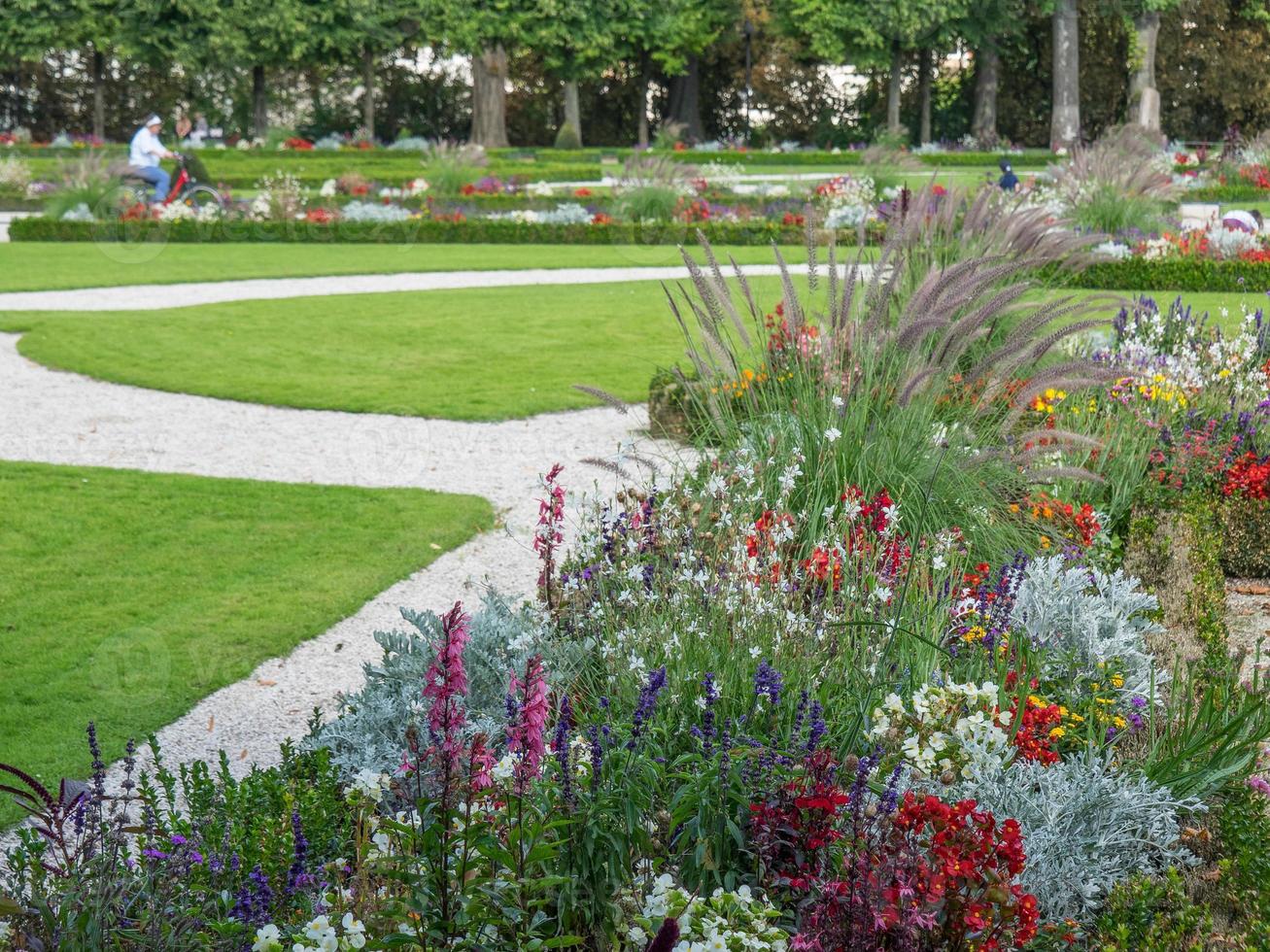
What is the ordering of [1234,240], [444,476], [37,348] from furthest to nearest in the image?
[1234,240] < [37,348] < [444,476]

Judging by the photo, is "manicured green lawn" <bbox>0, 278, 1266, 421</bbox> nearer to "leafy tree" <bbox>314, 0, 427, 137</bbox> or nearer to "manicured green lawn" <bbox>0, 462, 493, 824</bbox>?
"manicured green lawn" <bbox>0, 462, 493, 824</bbox>

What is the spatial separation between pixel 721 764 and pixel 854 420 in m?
2.29

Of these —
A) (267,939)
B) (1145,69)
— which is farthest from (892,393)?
(1145,69)

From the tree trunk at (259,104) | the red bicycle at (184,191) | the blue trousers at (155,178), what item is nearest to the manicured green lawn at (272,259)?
the red bicycle at (184,191)

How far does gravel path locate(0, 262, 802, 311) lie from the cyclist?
6062mm

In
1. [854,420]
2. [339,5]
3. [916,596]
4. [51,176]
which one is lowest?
[916,596]

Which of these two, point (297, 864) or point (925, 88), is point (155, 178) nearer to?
point (297, 864)

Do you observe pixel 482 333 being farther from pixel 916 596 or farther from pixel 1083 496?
pixel 916 596

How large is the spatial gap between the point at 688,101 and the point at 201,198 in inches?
898

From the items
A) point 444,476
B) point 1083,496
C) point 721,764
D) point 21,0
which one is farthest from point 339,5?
point 721,764

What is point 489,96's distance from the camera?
3475 cm

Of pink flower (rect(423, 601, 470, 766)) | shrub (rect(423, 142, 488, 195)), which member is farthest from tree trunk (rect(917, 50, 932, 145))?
pink flower (rect(423, 601, 470, 766))

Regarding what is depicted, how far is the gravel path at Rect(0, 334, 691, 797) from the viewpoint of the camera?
564 centimetres

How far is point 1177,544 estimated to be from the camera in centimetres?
507
